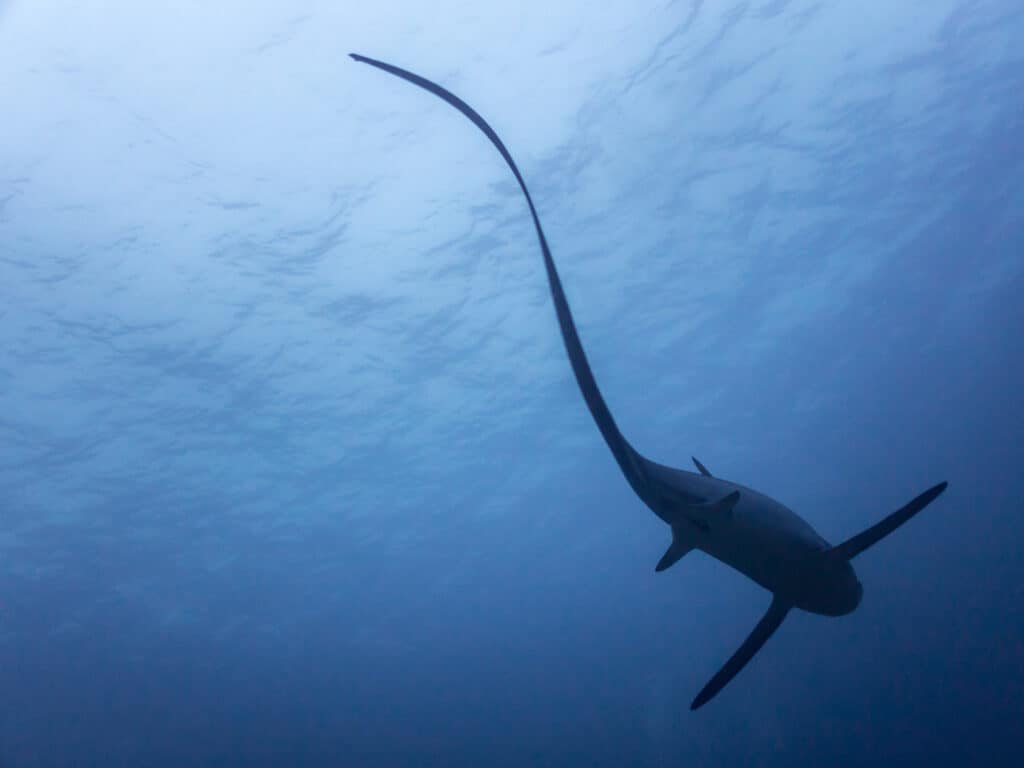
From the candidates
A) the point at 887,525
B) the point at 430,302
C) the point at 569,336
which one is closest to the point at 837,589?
the point at 887,525

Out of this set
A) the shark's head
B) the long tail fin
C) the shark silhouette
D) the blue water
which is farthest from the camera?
the blue water

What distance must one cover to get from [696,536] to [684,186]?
582 inches

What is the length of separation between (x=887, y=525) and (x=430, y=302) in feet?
49.0

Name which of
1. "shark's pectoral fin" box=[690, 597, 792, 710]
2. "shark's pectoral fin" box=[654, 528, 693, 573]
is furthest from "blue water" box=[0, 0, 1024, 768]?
"shark's pectoral fin" box=[690, 597, 792, 710]

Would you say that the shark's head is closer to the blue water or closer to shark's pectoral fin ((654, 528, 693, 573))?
shark's pectoral fin ((654, 528, 693, 573))

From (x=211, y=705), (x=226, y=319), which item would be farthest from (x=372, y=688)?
(x=226, y=319)

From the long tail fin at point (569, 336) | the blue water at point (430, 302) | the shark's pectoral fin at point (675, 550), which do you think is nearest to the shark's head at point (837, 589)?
the shark's pectoral fin at point (675, 550)

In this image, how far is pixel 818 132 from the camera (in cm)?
1564

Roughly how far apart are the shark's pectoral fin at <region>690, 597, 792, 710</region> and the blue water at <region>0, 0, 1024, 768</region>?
10260 millimetres

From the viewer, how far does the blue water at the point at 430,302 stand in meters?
10.9

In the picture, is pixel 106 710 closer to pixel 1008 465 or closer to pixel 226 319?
pixel 226 319

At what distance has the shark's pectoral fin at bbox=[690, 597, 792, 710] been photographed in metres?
2.49

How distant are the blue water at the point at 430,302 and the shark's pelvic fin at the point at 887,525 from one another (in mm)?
10265

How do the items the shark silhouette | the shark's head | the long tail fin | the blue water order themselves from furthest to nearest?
1. the blue water
2. the shark's head
3. the shark silhouette
4. the long tail fin
